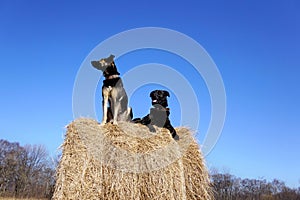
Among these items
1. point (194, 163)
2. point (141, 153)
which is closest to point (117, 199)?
point (141, 153)

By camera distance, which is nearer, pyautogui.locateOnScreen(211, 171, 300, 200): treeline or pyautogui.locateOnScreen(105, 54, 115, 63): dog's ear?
pyautogui.locateOnScreen(105, 54, 115, 63): dog's ear

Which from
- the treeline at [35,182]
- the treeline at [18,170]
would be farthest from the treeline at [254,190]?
the treeline at [18,170]

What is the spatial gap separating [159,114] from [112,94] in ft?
3.97

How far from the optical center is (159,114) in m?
6.30

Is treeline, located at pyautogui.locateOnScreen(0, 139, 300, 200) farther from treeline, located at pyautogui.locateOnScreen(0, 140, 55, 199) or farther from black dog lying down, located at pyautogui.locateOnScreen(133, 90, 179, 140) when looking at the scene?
black dog lying down, located at pyautogui.locateOnScreen(133, 90, 179, 140)

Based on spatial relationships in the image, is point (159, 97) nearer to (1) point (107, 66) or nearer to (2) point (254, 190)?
(1) point (107, 66)

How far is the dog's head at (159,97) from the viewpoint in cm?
663

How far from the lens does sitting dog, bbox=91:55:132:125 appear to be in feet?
21.8

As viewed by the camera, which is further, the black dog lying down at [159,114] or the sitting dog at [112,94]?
the sitting dog at [112,94]

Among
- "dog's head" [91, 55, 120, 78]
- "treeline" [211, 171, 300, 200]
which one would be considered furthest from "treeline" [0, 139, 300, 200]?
"dog's head" [91, 55, 120, 78]

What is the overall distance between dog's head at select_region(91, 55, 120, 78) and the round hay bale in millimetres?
1719

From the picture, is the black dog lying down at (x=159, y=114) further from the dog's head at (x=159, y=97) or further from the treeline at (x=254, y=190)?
the treeline at (x=254, y=190)

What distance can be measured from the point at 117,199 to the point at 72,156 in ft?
3.44

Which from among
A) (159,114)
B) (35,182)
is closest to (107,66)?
(159,114)
